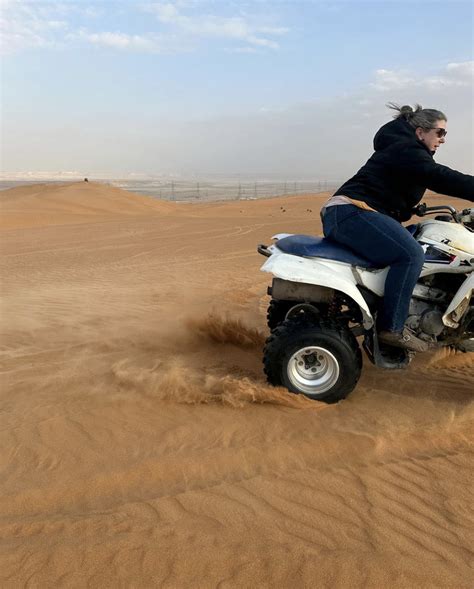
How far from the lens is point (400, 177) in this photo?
3809 millimetres

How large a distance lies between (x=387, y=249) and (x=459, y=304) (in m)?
0.66

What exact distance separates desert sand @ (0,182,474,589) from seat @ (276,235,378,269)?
3.54 feet

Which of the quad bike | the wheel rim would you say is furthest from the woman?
the wheel rim

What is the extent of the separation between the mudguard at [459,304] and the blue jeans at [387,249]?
30cm

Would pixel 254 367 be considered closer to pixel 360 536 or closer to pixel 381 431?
pixel 381 431

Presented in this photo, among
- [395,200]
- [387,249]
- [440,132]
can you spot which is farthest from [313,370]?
[440,132]

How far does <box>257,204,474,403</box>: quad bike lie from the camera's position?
12.7ft

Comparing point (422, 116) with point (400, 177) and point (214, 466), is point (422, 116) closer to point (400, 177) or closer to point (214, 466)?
point (400, 177)

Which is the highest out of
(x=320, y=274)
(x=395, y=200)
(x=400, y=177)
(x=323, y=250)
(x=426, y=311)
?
(x=400, y=177)

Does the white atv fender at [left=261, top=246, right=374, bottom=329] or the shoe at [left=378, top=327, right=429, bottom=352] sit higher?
the white atv fender at [left=261, top=246, right=374, bottom=329]

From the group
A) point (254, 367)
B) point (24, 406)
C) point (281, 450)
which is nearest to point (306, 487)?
point (281, 450)

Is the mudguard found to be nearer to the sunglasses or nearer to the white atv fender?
the white atv fender

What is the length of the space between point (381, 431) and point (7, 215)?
839 inches

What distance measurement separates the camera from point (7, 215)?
71.2ft
